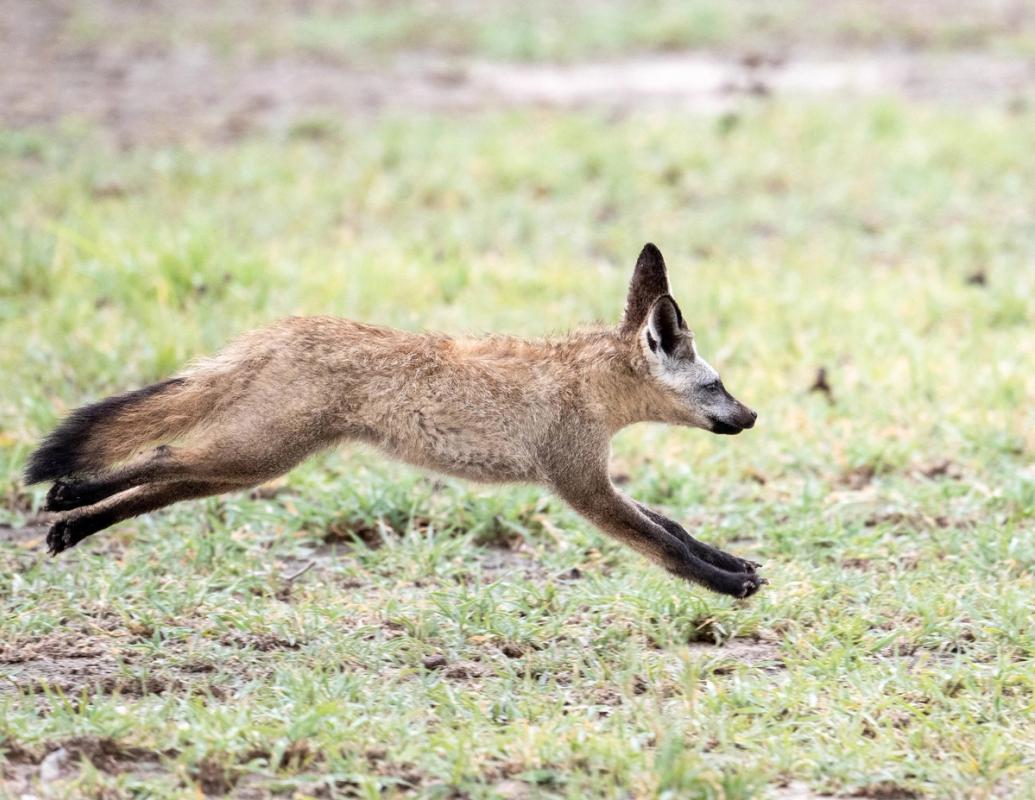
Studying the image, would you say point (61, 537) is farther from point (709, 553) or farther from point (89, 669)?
point (709, 553)

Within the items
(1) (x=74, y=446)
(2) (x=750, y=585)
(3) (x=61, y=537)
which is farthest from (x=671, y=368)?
(3) (x=61, y=537)

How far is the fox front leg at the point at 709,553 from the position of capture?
15.9 ft

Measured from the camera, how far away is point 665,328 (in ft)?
16.3

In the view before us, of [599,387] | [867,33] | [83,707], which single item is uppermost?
[867,33]

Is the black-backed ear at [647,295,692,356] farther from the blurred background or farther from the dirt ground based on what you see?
the dirt ground

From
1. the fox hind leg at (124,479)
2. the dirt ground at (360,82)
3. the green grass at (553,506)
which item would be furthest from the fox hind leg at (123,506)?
the dirt ground at (360,82)

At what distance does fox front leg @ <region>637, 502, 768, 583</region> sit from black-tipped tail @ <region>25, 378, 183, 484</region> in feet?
5.67

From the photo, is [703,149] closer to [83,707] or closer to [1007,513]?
[1007,513]

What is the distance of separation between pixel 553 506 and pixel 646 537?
1097mm

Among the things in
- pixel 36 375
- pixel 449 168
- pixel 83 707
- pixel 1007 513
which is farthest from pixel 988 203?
pixel 83 707

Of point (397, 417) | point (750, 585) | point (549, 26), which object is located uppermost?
point (549, 26)

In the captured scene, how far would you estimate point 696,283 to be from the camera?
8.15m

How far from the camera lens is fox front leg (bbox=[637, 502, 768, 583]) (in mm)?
4859

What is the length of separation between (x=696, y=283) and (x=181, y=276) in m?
2.75
